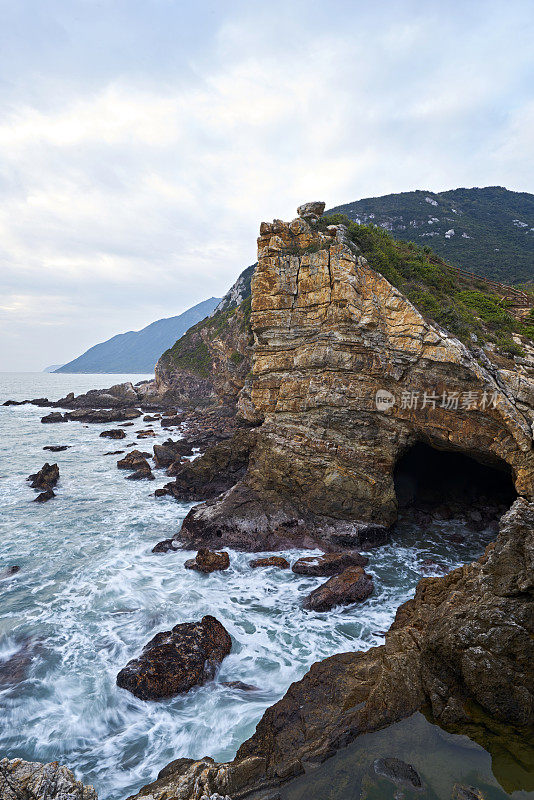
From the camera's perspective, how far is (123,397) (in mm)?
68625

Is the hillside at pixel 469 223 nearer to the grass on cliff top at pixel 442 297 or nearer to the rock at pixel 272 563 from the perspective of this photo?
the grass on cliff top at pixel 442 297

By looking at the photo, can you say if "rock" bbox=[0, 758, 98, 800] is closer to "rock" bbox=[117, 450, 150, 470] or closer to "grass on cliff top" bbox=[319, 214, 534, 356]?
"grass on cliff top" bbox=[319, 214, 534, 356]

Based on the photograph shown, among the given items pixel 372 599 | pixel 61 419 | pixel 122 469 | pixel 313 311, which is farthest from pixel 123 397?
pixel 372 599

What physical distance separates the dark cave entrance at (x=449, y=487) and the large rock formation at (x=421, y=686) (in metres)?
10.2

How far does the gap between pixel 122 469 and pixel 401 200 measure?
73966 millimetres

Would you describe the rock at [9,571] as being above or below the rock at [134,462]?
below

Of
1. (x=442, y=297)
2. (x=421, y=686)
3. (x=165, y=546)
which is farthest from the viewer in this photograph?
(x=442, y=297)

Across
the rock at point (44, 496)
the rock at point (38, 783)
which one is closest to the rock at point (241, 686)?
the rock at point (38, 783)

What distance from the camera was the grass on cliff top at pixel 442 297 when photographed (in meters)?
15.1

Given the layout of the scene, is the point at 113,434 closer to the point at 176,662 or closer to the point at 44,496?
the point at 44,496

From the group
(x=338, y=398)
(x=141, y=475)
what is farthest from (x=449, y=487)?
(x=141, y=475)

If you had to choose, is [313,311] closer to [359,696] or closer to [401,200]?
[359,696]

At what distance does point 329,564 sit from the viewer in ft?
41.9

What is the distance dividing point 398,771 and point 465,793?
2.73ft
